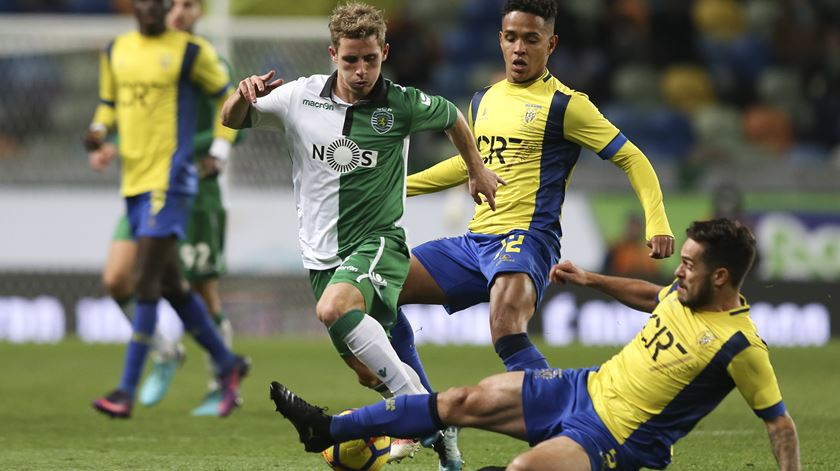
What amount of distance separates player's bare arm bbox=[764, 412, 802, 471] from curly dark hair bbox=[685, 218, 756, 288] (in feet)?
1.58

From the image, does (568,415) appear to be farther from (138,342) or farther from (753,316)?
(753,316)

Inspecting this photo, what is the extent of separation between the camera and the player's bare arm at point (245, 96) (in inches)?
212

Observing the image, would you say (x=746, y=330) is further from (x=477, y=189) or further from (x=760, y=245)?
(x=760, y=245)

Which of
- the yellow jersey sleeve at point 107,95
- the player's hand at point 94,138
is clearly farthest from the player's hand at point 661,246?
the yellow jersey sleeve at point 107,95

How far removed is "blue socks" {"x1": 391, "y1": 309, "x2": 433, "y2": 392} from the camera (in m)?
6.10

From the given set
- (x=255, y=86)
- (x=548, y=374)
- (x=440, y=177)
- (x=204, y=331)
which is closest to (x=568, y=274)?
(x=548, y=374)

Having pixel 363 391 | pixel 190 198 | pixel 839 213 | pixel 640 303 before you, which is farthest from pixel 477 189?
pixel 839 213

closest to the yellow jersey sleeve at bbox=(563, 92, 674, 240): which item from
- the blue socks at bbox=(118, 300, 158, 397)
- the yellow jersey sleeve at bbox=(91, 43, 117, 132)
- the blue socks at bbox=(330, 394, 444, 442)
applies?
the blue socks at bbox=(330, 394, 444, 442)

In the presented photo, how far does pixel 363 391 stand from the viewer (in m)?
9.18

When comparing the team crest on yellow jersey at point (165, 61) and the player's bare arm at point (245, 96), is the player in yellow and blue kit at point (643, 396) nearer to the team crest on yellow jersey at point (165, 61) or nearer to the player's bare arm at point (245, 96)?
the player's bare arm at point (245, 96)

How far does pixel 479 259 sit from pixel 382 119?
2.99 ft

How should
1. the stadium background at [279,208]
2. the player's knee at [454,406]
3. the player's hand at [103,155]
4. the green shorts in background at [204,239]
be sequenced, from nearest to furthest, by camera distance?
the player's knee at [454,406] → the player's hand at [103,155] → the green shorts in background at [204,239] → the stadium background at [279,208]

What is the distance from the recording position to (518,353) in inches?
231

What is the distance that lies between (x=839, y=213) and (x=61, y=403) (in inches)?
304
